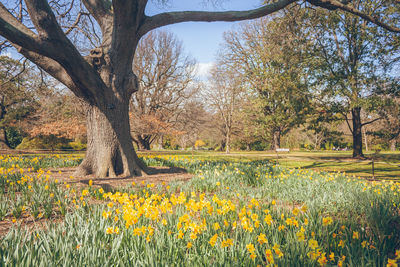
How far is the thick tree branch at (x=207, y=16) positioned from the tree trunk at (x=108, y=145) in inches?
95.9

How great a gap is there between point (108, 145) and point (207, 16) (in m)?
4.28

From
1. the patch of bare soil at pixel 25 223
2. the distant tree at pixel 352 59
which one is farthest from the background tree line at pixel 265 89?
the patch of bare soil at pixel 25 223

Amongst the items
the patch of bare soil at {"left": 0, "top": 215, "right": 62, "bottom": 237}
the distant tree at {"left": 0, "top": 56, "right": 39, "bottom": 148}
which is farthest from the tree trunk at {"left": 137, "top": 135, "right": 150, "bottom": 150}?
the patch of bare soil at {"left": 0, "top": 215, "right": 62, "bottom": 237}

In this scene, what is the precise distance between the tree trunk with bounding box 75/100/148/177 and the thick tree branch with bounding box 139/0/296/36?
7.99 feet

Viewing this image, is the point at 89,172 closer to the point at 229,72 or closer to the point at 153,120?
the point at 153,120

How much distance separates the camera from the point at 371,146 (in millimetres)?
36312

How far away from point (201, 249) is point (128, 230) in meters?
0.70

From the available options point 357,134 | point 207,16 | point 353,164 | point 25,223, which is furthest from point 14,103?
point 357,134

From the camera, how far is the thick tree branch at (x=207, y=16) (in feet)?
18.8

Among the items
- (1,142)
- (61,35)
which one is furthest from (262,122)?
(1,142)

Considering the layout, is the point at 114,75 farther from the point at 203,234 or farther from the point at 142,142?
the point at 142,142

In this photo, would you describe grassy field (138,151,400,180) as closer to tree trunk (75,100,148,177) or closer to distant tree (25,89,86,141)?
tree trunk (75,100,148,177)

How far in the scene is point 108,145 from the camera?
5746mm

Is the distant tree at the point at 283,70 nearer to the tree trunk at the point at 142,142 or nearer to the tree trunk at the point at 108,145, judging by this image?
the tree trunk at the point at 108,145
